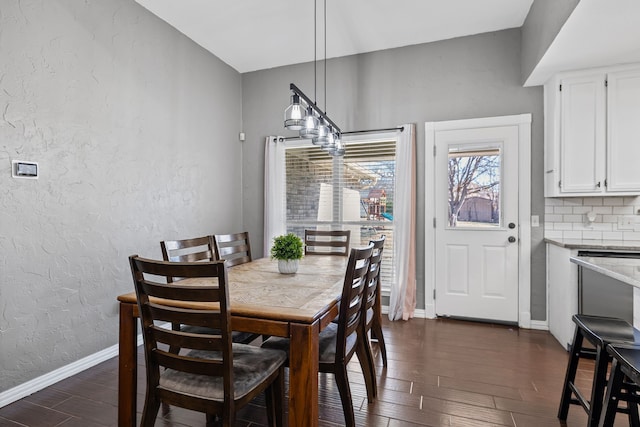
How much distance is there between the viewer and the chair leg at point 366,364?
2.09 meters

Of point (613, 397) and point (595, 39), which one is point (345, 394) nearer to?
point (613, 397)

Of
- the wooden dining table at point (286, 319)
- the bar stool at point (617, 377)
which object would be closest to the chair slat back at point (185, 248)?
the wooden dining table at point (286, 319)

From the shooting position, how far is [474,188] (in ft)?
11.8

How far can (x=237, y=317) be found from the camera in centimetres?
151

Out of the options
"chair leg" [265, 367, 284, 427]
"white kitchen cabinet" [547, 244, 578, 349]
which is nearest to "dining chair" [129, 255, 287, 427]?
"chair leg" [265, 367, 284, 427]

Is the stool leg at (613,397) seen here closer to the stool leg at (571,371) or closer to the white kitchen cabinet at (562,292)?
the stool leg at (571,371)

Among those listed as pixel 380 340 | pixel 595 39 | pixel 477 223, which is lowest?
pixel 380 340

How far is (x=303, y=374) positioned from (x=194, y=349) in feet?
1.57

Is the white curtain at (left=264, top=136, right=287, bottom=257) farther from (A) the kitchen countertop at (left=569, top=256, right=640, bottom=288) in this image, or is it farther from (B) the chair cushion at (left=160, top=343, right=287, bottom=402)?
(A) the kitchen countertop at (left=569, top=256, right=640, bottom=288)

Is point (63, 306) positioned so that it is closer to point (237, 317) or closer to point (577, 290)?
point (237, 317)

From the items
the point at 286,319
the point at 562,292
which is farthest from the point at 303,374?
the point at 562,292

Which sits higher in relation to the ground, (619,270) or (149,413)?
(619,270)

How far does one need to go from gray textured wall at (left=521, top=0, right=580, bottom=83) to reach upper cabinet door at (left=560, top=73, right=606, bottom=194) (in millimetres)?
388

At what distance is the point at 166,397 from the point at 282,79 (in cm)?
389
